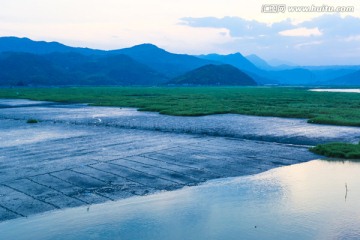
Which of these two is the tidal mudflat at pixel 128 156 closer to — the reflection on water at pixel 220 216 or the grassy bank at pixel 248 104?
the reflection on water at pixel 220 216

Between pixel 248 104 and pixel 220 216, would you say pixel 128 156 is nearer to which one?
pixel 220 216

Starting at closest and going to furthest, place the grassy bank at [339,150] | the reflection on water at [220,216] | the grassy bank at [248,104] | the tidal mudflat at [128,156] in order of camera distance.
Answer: the reflection on water at [220,216]
the tidal mudflat at [128,156]
the grassy bank at [339,150]
the grassy bank at [248,104]

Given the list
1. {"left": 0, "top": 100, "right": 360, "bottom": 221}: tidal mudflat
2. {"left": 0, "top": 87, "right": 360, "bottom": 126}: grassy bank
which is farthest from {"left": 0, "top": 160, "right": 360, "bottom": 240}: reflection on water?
{"left": 0, "top": 87, "right": 360, "bottom": 126}: grassy bank

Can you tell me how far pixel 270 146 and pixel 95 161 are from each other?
37.4 feet

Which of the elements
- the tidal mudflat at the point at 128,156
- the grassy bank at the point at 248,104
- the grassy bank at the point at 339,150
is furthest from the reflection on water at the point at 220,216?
the grassy bank at the point at 248,104

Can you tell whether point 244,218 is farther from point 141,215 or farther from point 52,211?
point 52,211

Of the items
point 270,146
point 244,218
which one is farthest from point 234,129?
point 244,218

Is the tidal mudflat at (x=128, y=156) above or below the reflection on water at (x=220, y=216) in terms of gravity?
above

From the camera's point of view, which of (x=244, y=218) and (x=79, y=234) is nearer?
(x=79, y=234)

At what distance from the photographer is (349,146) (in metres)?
22.0

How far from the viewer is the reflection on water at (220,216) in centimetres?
1060

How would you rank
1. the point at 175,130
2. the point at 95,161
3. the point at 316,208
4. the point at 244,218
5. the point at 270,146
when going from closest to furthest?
the point at 244,218
the point at 316,208
the point at 95,161
the point at 270,146
the point at 175,130

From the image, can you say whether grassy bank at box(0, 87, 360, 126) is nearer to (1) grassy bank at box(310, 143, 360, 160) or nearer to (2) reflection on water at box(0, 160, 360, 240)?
(1) grassy bank at box(310, 143, 360, 160)

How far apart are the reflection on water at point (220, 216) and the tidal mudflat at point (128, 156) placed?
3.22 feet
